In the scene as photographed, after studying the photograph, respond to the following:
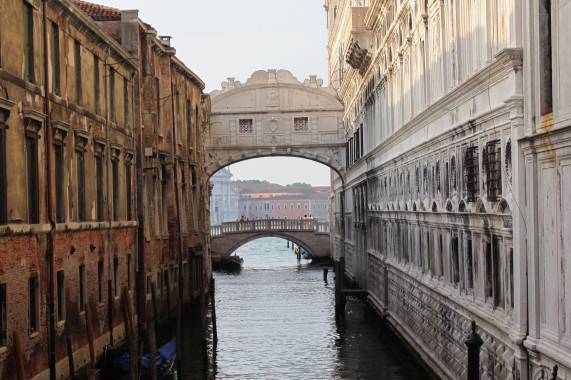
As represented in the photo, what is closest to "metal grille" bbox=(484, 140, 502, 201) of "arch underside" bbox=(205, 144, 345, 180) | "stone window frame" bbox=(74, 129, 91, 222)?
"stone window frame" bbox=(74, 129, 91, 222)

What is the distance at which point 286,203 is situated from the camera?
135m

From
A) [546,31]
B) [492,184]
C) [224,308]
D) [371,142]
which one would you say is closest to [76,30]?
[492,184]

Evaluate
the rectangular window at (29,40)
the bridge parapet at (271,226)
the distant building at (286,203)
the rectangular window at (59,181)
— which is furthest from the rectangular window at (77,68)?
the distant building at (286,203)

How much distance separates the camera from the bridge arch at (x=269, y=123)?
33.0 metres

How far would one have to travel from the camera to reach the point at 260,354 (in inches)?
717

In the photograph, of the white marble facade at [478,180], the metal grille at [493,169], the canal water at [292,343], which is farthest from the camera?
the canal water at [292,343]

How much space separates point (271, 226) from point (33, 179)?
3504 centimetres

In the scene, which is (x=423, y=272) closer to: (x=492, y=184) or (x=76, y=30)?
(x=492, y=184)

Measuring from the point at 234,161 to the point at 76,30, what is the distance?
63.2 feet

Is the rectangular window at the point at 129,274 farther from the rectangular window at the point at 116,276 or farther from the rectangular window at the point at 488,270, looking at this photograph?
the rectangular window at the point at 488,270

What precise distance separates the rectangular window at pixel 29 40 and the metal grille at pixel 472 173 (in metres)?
5.54

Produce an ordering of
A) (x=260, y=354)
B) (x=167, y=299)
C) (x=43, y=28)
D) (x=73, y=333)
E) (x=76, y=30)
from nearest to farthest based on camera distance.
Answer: (x=43, y=28) → (x=73, y=333) → (x=76, y=30) → (x=260, y=354) → (x=167, y=299)

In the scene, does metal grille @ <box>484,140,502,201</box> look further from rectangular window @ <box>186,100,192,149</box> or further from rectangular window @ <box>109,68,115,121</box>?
rectangular window @ <box>186,100,192,149</box>

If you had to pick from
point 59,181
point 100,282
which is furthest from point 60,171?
point 100,282
